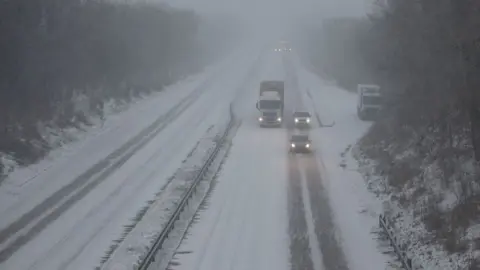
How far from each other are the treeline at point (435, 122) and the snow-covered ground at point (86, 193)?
10.4m

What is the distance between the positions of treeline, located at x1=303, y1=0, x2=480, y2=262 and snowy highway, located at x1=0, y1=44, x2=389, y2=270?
2104 millimetres

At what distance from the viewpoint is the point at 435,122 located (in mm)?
29906

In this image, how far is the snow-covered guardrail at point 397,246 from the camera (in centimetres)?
1920

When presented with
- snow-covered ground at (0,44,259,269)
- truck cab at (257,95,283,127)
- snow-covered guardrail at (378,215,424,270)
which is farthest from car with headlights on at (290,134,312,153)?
snow-covered guardrail at (378,215,424,270)

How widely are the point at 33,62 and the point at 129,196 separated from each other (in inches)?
595

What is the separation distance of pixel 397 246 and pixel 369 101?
98.5 ft

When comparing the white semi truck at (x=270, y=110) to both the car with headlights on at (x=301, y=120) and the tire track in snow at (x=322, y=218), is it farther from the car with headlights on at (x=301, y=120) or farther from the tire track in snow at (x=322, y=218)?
the tire track in snow at (x=322, y=218)

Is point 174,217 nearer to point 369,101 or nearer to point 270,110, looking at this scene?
point 270,110

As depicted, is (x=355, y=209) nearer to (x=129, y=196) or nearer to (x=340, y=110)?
(x=129, y=196)

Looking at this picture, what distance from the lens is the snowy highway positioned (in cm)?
2069

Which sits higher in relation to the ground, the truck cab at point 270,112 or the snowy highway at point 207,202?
the truck cab at point 270,112

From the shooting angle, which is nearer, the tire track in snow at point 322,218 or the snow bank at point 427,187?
the snow bank at point 427,187

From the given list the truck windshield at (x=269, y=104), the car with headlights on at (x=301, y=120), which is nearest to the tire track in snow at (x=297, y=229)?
the car with headlights on at (x=301, y=120)

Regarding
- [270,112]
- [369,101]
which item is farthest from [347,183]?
[369,101]
